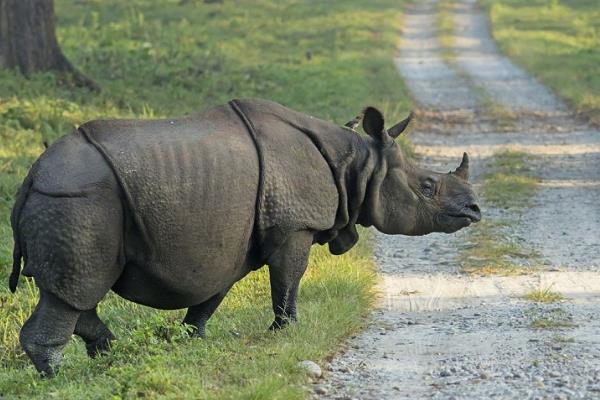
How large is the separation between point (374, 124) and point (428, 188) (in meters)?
0.53

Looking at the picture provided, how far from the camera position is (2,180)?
12602 mm

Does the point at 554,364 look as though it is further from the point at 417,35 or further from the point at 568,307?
the point at 417,35

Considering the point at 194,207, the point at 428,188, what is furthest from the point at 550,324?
the point at 194,207

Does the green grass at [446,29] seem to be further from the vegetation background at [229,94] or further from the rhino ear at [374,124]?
the rhino ear at [374,124]

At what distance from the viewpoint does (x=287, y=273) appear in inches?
295

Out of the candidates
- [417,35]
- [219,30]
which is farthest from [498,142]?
[417,35]

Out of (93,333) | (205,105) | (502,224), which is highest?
(93,333)

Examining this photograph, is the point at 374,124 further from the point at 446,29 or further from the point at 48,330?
the point at 446,29

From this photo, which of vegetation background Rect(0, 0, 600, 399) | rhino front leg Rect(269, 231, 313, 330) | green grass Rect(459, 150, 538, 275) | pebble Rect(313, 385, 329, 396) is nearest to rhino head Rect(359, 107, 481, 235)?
rhino front leg Rect(269, 231, 313, 330)

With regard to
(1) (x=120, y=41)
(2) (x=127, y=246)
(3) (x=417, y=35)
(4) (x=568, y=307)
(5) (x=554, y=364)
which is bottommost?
(3) (x=417, y=35)

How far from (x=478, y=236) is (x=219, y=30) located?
69.7 feet

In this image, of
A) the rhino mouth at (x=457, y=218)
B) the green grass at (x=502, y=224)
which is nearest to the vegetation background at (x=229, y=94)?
the rhino mouth at (x=457, y=218)

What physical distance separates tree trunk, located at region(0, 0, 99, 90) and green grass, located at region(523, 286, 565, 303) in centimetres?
1103

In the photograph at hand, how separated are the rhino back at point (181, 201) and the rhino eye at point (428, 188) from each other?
4.16 ft
